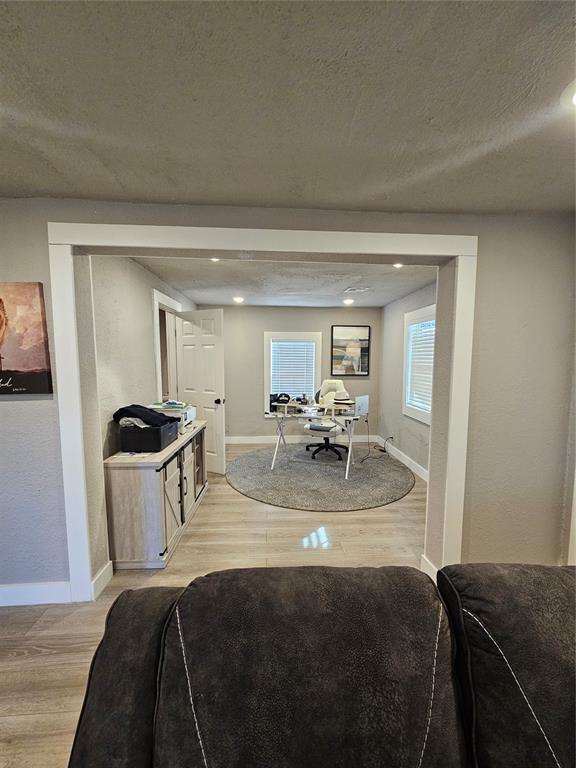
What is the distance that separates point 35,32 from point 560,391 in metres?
2.90

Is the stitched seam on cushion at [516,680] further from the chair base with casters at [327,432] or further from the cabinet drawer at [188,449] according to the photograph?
the chair base with casters at [327,432]

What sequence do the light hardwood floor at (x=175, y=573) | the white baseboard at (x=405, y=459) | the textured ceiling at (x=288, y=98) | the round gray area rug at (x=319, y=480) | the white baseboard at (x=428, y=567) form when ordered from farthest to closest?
the white baseboard at (x=405, y=459) → the round gray area rug at (x=319, y=480) → the white baseboard at (x=428, y=567) → the light hardwood floor at (x=175, y=573) → the textured ceiling at (x=288, y=98)

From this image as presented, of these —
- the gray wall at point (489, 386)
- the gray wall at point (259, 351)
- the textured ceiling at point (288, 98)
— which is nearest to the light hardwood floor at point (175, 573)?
the gray wall at point (489, 386)

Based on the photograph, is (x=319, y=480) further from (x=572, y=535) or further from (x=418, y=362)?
(x=572, y=535)

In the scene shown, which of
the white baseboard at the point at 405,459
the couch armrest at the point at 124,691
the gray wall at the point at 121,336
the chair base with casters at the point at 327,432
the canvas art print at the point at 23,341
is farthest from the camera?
the chair base with casters at the point at 327,432

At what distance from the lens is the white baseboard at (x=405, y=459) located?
4.00m

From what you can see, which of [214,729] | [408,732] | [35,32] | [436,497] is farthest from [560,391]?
[35,32]

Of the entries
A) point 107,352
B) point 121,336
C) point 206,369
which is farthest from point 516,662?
point 206,369

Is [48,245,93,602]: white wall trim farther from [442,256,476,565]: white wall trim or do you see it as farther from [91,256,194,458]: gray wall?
[442,256,476,565]: white wall trim

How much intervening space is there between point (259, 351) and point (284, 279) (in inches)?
80.2

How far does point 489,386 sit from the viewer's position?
1.99 m

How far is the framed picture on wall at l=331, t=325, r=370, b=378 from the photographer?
5465mm

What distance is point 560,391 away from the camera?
2.00 m

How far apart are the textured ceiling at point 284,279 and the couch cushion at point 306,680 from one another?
7.52ft
